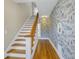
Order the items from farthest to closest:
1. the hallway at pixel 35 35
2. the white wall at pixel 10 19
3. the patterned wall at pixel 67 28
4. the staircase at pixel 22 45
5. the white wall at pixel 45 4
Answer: the white wall at pixel 45 4 → the white wall at pixel 10 19 → the staircase at pixel 22 45 → the hallway at pixel 35 35 → the patterned wall at pixel 67 28

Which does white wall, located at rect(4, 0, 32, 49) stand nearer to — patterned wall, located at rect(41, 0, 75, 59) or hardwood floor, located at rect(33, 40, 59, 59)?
hardwood floor, located at rect(33, 40, 59, 59)

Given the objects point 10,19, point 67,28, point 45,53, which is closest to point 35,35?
point 45,53

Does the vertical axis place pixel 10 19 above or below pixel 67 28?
above

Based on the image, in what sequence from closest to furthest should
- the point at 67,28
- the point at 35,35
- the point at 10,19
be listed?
the point at 67,28
the point at 10,19
the point at 35,35

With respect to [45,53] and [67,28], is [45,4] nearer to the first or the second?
[45,53]

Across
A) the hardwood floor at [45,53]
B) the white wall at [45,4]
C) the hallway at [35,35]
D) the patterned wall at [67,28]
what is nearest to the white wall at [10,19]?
the hallway at [35,35]

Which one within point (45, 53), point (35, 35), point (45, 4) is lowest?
point (45, 53)

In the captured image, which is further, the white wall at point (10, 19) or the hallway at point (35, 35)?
the white wall at point (10, 19)

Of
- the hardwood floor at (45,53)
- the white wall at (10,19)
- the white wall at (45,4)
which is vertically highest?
the white wall at (45,4)

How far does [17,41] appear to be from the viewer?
495 centimetres

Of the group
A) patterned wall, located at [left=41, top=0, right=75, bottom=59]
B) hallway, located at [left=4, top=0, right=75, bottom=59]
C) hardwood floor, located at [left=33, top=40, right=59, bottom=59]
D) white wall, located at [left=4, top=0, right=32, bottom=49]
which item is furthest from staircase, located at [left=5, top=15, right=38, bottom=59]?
patterned wall, located at [left=41, top=0, right=75, bottom=59]

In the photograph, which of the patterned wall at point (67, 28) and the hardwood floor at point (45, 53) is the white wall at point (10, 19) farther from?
the patterned wall at point (67, 28)

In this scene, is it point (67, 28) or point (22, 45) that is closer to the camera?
point (67, 28)
